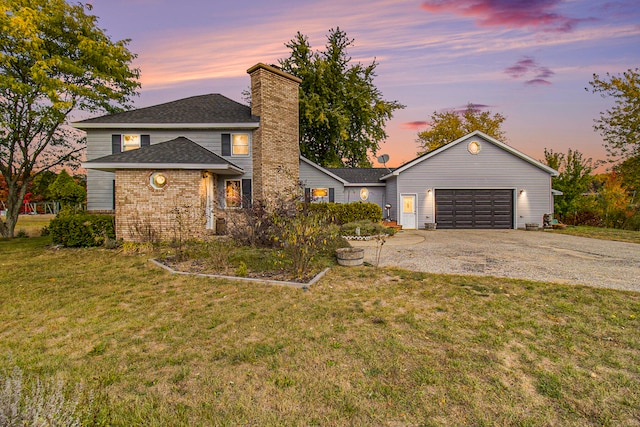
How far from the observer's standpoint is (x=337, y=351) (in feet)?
11.3

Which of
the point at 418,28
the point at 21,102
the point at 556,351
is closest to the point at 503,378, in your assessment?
the point at 556,351

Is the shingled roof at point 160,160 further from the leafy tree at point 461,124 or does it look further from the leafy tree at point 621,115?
the leafy tree at point 461,124

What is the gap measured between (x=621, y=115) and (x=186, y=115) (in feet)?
100

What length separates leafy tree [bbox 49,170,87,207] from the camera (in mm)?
19828

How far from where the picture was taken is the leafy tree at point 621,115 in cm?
2188

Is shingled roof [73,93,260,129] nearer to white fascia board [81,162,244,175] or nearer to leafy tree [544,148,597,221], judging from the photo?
white fascia board [81,162,244,175]

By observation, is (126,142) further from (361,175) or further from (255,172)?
(361,175)

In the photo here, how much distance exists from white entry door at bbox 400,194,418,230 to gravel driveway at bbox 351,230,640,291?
572cm

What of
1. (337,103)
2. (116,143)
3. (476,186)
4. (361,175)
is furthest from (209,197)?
(337,103)

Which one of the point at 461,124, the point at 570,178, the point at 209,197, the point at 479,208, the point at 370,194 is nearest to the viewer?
the point at 209,197

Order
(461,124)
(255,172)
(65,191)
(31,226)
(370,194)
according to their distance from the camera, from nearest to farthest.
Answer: (255,172), (65,191), (370,194), (31,226), (461,124)

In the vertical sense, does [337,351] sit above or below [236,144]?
below

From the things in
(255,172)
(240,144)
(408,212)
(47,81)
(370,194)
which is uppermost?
(47,81)

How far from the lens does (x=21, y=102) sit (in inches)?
602
